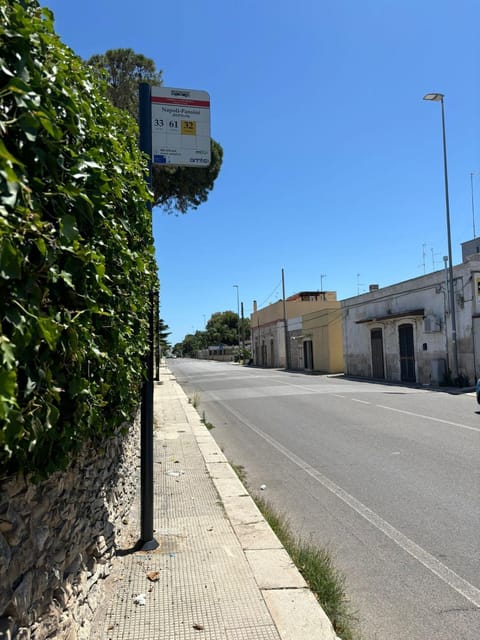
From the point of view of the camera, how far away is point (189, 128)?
17.4 feet

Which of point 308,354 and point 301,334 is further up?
point 301,334

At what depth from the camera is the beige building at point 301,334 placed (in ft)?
133

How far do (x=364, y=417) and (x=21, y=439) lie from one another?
12.0 metres

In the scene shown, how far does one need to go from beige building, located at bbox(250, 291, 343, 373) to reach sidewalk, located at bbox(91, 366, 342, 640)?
34473 mm

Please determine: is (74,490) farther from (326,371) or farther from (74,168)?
(326,371)

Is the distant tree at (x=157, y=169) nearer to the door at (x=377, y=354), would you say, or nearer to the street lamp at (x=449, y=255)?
the street lamp at (x=449, y=255)

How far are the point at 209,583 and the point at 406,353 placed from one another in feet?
81.1

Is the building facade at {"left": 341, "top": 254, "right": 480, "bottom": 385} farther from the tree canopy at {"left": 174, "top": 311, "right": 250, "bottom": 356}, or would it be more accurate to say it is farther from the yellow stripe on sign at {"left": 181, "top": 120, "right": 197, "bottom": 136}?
the tree canopy at {"left": 174, "top": 311, "right": 250, "bottom": 356}

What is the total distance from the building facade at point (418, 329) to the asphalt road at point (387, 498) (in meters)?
9.11

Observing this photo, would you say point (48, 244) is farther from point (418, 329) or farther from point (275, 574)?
point (418, 329)

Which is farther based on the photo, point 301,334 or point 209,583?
point 301,334

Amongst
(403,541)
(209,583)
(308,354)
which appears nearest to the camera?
(209,583)

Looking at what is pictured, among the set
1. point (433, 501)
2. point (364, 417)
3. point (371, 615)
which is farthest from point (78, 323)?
point (364, 417)

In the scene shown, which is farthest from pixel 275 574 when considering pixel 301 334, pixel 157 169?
pixel 301 334
